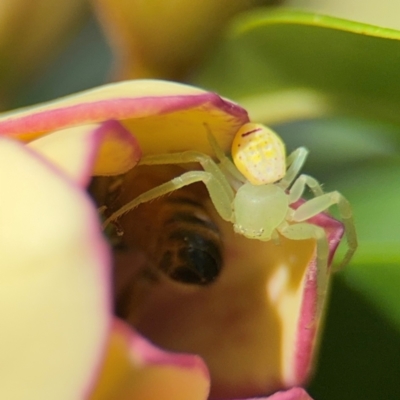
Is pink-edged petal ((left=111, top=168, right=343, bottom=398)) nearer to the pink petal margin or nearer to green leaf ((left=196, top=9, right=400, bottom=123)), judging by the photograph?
the pink petal margin

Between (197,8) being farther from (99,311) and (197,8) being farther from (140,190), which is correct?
(99,311)

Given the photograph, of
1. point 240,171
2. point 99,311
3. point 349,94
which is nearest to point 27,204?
point 99,311

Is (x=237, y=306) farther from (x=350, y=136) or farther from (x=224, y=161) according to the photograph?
(x=350, y=136)

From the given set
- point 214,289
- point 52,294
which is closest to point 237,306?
point 214,289

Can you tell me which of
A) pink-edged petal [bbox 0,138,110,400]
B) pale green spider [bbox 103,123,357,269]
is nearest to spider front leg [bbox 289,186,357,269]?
pale green spider [bbox 103,123,357,269]

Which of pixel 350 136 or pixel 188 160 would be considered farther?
pixel 350 136

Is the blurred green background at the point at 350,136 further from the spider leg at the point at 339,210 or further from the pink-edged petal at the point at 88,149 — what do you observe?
the pink-edged petal at the point at 88,149
